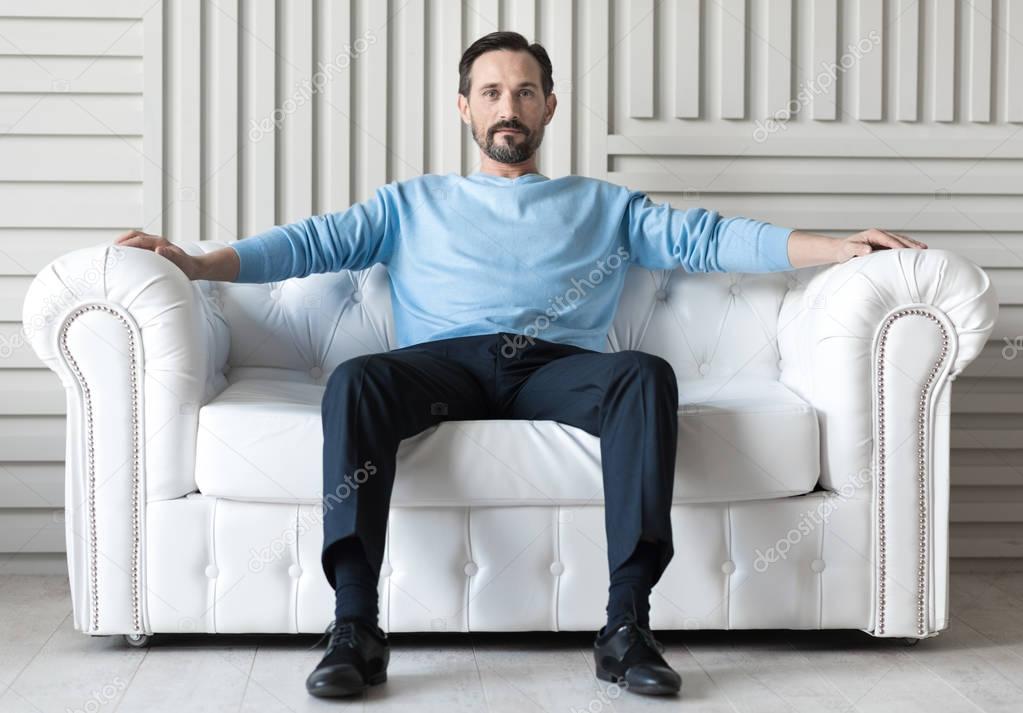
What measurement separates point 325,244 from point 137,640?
854 millimetres

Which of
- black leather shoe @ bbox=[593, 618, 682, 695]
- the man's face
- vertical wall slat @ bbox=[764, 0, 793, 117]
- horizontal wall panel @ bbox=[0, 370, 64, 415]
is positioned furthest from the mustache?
horizontal wall panel @ bbox=[0, 370, 64, 415]

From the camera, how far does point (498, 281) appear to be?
2.26 metres

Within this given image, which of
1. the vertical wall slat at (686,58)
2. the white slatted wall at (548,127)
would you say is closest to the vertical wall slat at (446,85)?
the white slatted wall at (548,127)

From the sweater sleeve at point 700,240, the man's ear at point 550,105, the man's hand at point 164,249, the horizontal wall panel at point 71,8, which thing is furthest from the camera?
the horizontal wall panel at point 71,8

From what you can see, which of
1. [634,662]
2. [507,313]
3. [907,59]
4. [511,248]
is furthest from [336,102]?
[634,662]

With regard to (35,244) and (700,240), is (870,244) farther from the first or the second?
(35,244)

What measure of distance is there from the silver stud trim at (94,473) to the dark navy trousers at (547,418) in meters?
0.37

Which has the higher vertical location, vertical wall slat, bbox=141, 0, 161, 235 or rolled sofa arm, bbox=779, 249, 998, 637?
vertical wall slat, bbox=141, 0, 161, 235

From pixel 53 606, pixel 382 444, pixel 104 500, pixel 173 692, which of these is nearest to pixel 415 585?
pixel 382 444

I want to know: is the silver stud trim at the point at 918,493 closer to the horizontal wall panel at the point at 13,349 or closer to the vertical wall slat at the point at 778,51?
the vertical wall slat at the point at 778,51

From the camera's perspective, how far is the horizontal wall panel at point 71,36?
2678mm

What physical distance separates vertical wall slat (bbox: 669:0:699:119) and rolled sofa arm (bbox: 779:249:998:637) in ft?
3.02

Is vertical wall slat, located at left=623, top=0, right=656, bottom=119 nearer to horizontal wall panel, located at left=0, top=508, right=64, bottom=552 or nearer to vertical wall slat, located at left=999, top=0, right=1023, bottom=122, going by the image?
vertical wall slat, located at left=999, top=0, right=1023, bottom=122

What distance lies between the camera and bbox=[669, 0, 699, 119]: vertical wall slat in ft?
9.09
